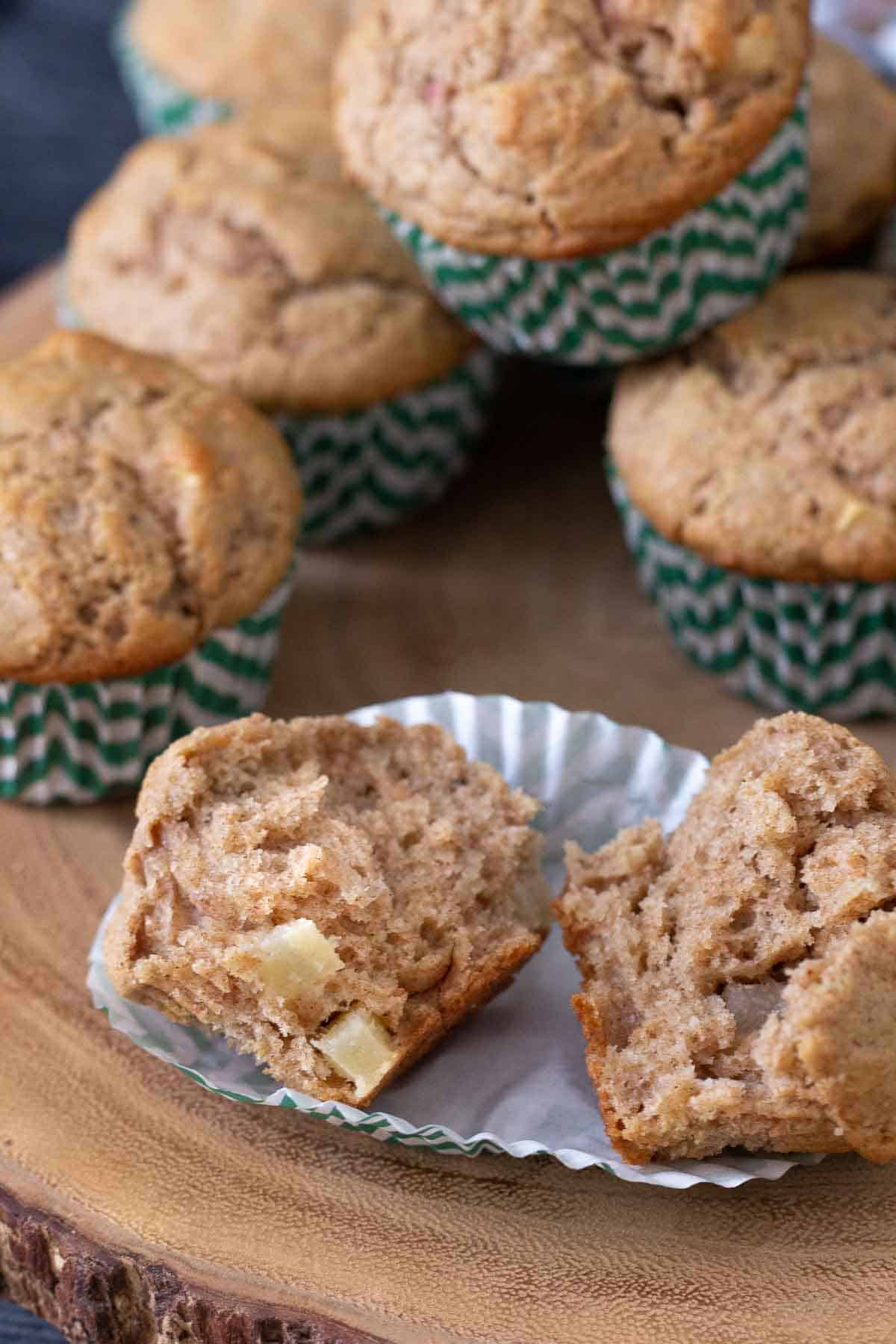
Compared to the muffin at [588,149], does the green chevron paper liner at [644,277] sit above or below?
below

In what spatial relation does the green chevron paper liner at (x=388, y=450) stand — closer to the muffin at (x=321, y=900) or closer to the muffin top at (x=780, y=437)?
the muffin top at (x=780, y=437)

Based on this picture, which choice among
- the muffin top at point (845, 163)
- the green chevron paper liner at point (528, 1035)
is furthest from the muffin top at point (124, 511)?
the muffin top at point (845, 163)

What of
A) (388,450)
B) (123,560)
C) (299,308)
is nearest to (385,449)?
(388,450)

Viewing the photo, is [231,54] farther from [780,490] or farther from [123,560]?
[780,490]

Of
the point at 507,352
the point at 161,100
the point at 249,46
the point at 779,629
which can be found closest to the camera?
the point at 779,629

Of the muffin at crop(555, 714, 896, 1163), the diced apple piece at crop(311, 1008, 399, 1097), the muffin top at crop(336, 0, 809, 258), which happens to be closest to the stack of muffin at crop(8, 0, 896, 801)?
the muffin top at crop(336, 0, 809, 258)
